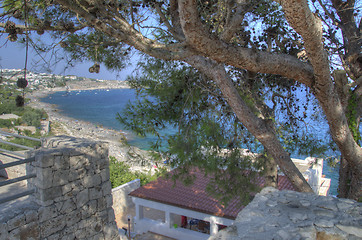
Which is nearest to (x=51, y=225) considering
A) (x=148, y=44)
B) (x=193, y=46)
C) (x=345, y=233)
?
(x=148, y=44)

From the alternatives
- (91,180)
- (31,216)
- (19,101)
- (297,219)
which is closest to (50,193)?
(31,216)

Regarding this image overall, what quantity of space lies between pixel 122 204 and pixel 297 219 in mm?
9713

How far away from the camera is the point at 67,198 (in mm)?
3879

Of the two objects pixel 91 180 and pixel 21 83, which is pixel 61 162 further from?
pixel 21 83

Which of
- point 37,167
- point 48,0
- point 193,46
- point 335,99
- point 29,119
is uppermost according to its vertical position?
point 48,0

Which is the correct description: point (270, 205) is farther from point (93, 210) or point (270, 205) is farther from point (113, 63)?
point (113, 63)

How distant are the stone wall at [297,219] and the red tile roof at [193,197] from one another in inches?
201

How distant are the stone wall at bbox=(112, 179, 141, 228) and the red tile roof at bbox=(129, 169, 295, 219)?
162cm

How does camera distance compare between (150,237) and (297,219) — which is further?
(150,237)

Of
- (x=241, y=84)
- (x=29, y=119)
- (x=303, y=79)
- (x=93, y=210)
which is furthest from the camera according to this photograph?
(x=29, y=119)

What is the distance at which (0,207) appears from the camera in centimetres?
360

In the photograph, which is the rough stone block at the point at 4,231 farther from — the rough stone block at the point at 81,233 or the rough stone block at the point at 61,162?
the rough stone block at the point at 81,233

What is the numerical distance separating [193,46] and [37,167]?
2.59 meters

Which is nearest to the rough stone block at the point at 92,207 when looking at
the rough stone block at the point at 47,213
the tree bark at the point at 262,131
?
the rough stone block at the point at 47,213
